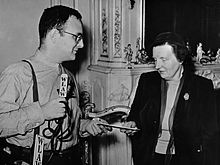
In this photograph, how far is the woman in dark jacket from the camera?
89 cm

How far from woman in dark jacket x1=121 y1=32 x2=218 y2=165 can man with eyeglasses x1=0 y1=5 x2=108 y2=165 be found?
0.19 m

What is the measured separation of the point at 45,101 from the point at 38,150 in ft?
0.34

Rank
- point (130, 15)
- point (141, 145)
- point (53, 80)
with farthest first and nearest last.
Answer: point (130, 15), point (141, 145), point (53, 80)

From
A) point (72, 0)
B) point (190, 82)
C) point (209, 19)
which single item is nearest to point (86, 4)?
point (72, 0)

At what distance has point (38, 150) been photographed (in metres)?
0.78

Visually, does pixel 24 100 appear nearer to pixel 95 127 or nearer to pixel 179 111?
pixel 95 127

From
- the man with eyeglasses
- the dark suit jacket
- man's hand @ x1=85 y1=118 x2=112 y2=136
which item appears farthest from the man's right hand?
the dark suit jacket

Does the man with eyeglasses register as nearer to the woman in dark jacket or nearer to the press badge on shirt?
the press badge on shirt

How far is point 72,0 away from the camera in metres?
1.43

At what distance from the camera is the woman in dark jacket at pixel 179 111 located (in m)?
0.89

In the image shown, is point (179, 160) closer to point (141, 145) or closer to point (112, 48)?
point (141, 145)

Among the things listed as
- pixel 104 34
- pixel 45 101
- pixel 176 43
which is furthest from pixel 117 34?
pixel 45 101

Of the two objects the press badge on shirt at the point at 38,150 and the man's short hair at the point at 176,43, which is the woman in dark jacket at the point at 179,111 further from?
the press badge on shirt at the point at 38,150

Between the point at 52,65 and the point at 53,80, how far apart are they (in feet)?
0.11
